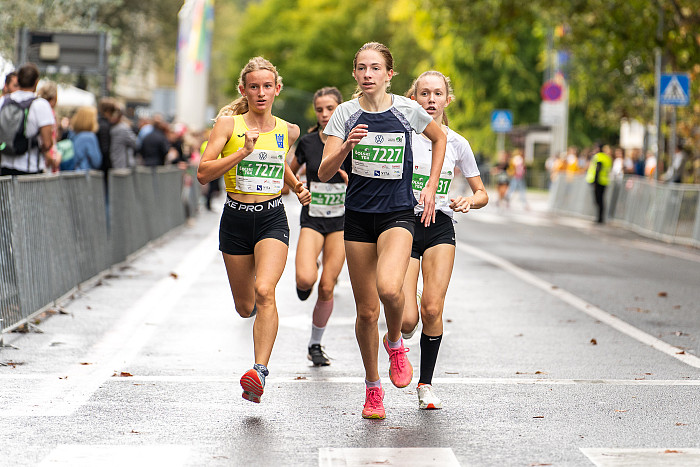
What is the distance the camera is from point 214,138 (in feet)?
24.6

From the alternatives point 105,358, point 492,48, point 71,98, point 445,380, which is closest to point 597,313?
point 445,380

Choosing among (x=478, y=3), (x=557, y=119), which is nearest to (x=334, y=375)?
(x=478, y=3)

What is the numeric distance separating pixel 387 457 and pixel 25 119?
23.0ft

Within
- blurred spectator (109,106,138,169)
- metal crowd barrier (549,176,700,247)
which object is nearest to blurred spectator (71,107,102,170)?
blurred spectator (109,106,138,169)

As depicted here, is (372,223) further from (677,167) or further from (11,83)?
(677,167)

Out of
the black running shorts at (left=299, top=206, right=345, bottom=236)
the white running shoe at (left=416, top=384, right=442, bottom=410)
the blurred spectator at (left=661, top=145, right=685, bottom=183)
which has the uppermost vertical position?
the black running shorts at (left=299, top=206, right=345, bottom=236)

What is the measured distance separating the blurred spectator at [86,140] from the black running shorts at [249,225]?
808cm

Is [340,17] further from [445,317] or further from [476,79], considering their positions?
[445,317]

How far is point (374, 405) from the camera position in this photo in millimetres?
6957

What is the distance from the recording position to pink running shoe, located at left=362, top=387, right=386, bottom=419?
6.92 meters

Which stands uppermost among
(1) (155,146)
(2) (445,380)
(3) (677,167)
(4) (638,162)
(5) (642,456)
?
(1) (155,146)

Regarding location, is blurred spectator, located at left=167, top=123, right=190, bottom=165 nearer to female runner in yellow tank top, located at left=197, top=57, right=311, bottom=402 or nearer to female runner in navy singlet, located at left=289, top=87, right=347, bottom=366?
female runner in navy singlet, located at left=289, top=87, right=347, bottom=366

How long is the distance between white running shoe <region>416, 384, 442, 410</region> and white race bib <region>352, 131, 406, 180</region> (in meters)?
1.23

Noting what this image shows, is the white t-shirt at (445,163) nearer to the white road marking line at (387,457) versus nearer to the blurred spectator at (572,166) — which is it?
the white road marking line at (387,457)
